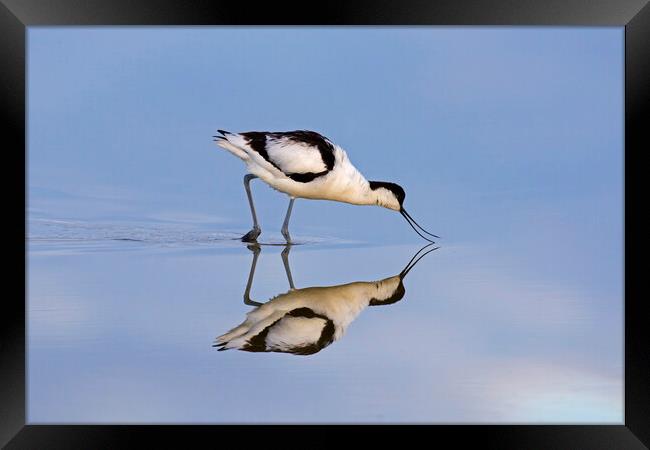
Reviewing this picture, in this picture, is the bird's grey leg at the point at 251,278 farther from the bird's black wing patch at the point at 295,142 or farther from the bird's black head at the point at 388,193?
the bird's black head at the point at 388,193

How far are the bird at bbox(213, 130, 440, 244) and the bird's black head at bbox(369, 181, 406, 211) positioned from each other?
386mm

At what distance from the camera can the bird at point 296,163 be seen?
27.7 feet

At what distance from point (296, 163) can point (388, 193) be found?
61.0 inches

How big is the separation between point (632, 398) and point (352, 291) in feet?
8.47

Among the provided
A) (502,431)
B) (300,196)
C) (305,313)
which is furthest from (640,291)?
(300,196)

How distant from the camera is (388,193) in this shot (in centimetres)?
952

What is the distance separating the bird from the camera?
8453 millimetres

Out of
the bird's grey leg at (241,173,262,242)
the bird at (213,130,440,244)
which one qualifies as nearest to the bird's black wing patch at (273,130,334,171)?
the bird at (213,130,440,244)

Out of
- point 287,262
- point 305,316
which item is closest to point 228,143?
point 287,262

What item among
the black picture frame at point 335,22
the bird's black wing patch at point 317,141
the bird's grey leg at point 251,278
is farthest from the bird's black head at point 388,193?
the black picture frame at point 335,22

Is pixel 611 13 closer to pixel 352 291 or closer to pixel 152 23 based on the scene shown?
pixel 152 23

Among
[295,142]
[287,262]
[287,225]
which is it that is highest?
[295,142]

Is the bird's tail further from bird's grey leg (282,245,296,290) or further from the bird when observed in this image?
bird's grey leg (282,245,296,290)

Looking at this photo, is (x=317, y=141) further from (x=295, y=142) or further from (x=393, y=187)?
(x=393, y=187)
